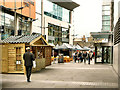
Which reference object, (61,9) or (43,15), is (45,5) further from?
(61,9)

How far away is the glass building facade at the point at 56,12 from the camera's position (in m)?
43.7

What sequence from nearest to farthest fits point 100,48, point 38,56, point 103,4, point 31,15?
1. point 38,56
2. point 100,48
3. point 31,15
4. point 103,4

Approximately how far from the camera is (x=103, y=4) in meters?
56.9

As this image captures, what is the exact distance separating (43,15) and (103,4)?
22231mm

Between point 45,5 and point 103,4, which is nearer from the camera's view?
point 45,5

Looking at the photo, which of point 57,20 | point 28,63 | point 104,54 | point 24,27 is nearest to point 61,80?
point 28,63

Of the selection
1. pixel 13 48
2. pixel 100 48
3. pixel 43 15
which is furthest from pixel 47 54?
pixel 43 15

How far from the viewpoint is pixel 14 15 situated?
2330cm

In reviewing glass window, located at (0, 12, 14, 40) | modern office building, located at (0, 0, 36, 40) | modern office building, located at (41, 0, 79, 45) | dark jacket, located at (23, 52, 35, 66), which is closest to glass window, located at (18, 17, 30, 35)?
modern office building, located at (0, 0, 36, 40)

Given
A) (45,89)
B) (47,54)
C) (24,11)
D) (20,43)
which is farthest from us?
(24,11)

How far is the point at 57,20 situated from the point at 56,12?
1.89 m

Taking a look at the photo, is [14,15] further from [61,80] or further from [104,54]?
[61,80]

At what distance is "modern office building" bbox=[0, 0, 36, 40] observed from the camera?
2599 centimetres

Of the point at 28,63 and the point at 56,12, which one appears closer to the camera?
the point at 28,63
